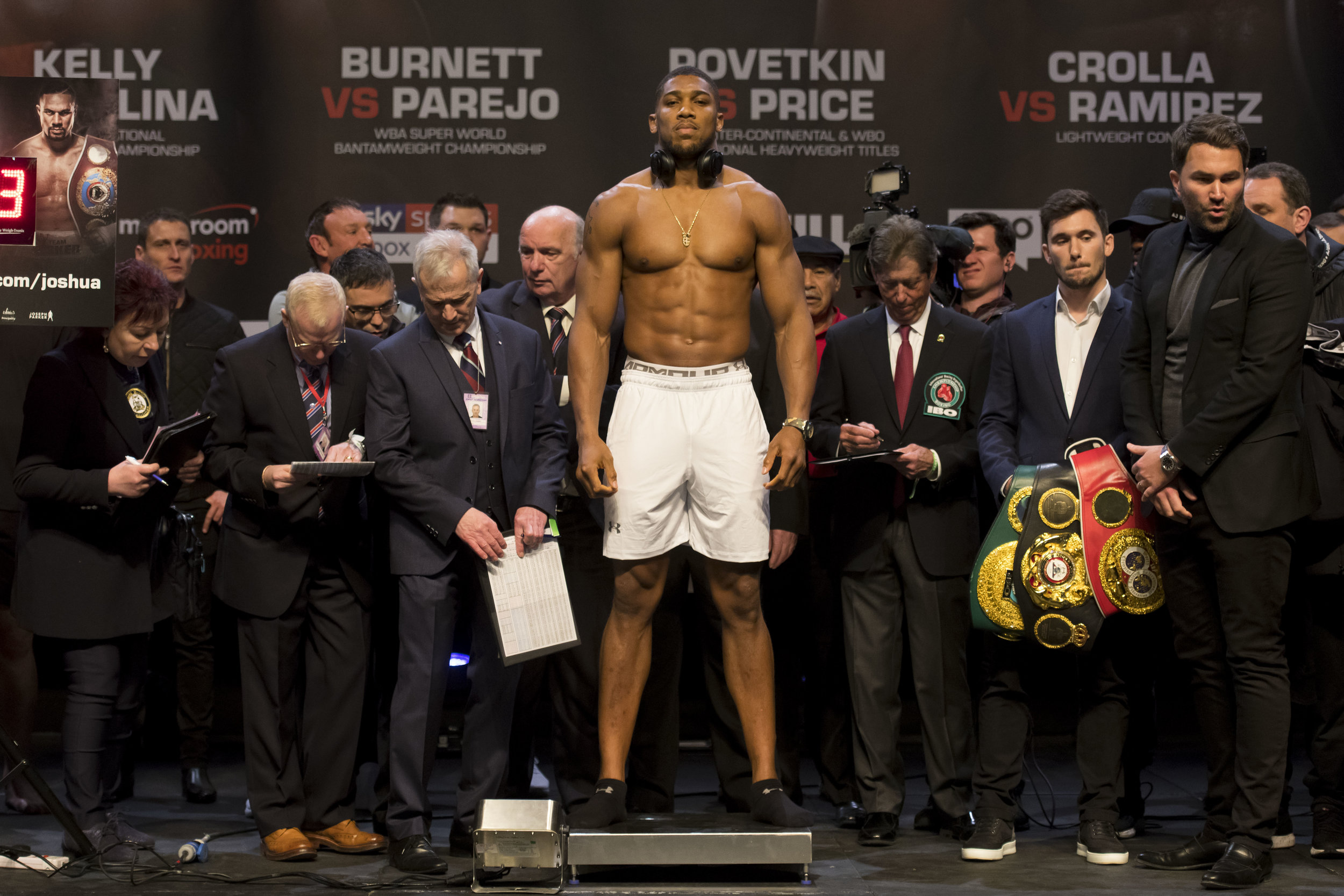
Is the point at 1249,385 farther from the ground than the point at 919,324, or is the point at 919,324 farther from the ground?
the point at 919,324

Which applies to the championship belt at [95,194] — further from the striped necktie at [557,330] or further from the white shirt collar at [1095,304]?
the white shirt collar at [1095,304]

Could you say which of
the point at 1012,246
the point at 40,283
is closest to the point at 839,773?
the point at 1012,246

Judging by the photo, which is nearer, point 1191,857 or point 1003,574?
point 1191,857

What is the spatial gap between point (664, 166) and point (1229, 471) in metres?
1.75

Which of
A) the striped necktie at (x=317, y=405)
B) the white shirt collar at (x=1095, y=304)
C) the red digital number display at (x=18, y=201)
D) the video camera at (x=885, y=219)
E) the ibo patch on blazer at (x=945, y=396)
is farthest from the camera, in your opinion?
the video camera at (x=885, y=219)

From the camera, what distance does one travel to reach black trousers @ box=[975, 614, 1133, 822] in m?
4.09

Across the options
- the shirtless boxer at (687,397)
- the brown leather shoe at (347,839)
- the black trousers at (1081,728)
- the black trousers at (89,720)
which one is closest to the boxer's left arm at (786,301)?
the shirtless boxer at (687,397)

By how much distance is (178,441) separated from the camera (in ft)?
12.7

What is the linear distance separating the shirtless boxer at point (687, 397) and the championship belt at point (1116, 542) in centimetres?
83

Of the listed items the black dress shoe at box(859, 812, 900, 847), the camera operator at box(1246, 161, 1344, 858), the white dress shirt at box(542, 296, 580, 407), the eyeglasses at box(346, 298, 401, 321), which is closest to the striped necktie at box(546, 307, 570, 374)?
the white dress shirt at box(542, 296, 580, 407)

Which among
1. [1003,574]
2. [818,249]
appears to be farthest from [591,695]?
[818,249]

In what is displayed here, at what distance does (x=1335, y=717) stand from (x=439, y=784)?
3.18 meters

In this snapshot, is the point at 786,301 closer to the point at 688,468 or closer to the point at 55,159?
the point at 688,468

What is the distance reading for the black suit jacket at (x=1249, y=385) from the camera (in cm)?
376
